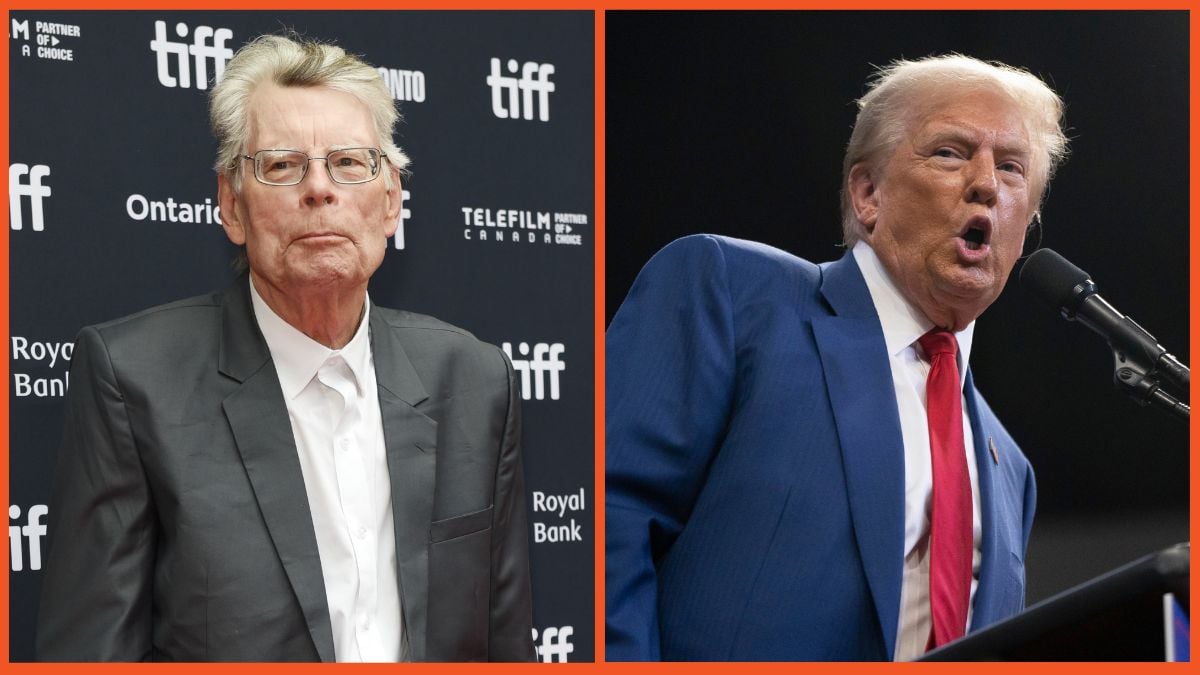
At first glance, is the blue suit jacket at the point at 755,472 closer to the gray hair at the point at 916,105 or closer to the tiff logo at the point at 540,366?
the gray hair at the point at 916,105

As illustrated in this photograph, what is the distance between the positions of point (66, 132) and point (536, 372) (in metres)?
1.31

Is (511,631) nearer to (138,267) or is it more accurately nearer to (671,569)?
(671,569)

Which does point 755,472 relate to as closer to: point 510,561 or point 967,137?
point 510,561

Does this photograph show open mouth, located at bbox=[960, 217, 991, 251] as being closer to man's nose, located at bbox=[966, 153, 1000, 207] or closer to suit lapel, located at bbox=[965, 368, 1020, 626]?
man's nose, located at bbox=[966, 153, 1000, 207]

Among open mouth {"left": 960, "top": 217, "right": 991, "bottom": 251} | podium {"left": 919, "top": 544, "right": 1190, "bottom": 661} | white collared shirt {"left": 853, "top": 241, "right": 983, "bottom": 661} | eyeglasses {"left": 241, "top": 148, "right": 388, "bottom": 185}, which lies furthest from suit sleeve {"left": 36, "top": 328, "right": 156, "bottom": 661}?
open mouth {"left": 960, "top": 217, "right": 991, "bottom": 251}

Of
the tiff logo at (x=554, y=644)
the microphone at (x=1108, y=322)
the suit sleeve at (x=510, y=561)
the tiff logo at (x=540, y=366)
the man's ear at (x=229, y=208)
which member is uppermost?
the man's ear at (x=229, y=208)

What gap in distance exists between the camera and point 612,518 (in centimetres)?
301

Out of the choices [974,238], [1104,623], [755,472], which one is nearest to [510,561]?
[755,472]

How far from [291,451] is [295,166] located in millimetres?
651

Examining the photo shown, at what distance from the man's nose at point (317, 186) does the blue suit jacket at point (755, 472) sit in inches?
28.8

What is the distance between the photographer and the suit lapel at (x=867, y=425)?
286 centimetres

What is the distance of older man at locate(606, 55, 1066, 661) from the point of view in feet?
9.48

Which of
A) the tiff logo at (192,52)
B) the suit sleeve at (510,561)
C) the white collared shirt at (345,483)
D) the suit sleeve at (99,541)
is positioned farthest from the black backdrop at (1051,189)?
the suit sleeve at (99,541)

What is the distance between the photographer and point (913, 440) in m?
3.03
